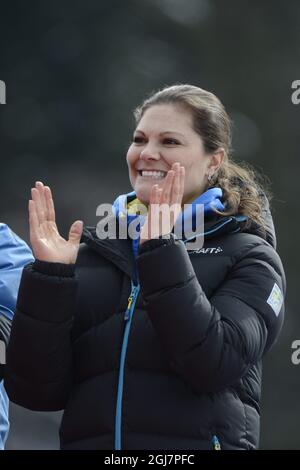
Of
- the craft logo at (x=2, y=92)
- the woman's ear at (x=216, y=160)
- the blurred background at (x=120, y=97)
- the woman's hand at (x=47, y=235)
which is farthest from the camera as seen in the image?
the blurred background at (x=120, y=97)

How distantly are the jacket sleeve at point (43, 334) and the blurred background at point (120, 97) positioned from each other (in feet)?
10.2

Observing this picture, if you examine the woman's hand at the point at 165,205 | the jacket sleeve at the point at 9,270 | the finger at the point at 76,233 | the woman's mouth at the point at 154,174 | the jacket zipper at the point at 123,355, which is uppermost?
the woman's mouth at the point at 154,174

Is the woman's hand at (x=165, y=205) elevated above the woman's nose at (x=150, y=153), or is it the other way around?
the woman's nose at (x=150, y=153)

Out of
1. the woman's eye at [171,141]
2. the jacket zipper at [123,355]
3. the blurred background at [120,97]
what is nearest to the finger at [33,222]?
the jacket zipper at [123,355]

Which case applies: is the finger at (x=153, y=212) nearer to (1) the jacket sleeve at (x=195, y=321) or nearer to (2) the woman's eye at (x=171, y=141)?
(1) the jacket sleeve at (x=195, y=321)

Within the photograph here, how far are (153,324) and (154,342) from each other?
0.20 feet

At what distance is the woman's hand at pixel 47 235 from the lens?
2469 millimetres

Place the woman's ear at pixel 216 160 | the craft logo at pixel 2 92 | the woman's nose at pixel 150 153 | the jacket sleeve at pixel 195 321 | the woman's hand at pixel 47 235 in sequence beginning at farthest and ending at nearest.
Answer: the craft logo at pixel 2 92 < the woman's ear at pixel 216 160 < the woman's nose at pixel 150 153 < the woman's hand at pixel 47 235 < the jacket sleeve at pixel 195 321

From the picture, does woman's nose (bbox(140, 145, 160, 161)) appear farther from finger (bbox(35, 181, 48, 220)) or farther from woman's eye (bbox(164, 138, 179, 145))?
finger (bbox(35, 181, 48, 220))

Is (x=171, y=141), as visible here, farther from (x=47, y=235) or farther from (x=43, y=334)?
(x=43, y=334)

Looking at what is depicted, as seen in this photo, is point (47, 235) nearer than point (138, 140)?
Yes

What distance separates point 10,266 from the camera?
2.93 meters

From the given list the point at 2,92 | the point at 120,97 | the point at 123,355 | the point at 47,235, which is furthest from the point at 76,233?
the point at 120,97

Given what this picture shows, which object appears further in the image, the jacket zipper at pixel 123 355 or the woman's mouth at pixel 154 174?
the woman's mouth at pixel 154 174
